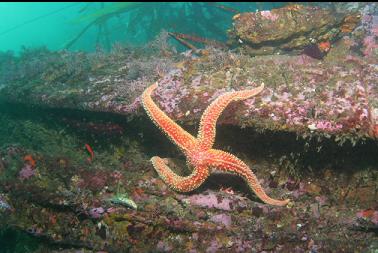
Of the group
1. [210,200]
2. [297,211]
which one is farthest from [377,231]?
[210,200]

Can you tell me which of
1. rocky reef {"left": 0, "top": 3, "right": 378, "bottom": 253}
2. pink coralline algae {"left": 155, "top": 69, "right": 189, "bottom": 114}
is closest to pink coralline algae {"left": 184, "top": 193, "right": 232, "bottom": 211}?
rocky reef {"left": 0, "top": 3, "right": 378, "bottom": 253}

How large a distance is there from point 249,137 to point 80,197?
2.61 m

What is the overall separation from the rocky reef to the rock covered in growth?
1.23 metres

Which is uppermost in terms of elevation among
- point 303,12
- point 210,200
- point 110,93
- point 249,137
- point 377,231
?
point 303,12

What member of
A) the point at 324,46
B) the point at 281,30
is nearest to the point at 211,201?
the point at 281,30

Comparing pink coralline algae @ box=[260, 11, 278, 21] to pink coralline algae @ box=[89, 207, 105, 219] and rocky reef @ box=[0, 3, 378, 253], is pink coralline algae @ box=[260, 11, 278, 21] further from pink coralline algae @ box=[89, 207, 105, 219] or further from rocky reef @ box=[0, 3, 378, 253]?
pink coralline algae @ box=[89, 207, 105, 219]

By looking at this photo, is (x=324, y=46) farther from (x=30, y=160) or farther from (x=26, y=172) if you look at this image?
(x=26, y=172)

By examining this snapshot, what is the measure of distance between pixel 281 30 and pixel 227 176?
149 inches

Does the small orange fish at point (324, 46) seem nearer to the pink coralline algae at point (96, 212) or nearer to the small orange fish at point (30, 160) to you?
the pink coralline algae at point (96, 212)

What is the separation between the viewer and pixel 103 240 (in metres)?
4.31

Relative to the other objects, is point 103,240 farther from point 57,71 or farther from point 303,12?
point 303,12

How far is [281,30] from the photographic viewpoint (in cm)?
672

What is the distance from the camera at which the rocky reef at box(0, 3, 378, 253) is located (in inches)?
159

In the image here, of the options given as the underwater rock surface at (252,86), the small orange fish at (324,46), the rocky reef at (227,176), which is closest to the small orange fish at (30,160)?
the rocky reef at (227,176)
